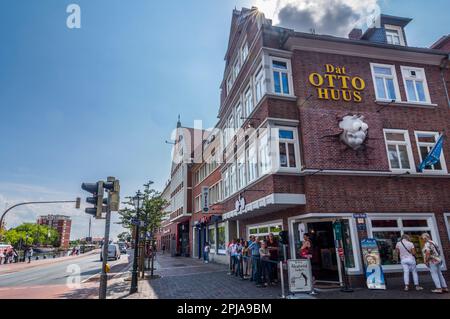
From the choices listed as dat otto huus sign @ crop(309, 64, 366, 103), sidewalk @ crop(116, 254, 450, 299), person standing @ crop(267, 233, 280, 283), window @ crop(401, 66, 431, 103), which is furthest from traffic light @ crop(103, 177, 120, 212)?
window @ crop(401, 66, 431, 103)

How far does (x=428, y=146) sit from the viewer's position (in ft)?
44.9

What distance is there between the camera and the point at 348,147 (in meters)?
12.3

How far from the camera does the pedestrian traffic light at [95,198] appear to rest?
796 cm

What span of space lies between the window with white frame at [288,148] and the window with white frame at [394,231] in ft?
12.7

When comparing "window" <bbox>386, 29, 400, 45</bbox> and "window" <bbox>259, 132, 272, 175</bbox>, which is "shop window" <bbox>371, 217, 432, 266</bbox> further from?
"window" <bbox>386, 29, 400, 45</bbox>

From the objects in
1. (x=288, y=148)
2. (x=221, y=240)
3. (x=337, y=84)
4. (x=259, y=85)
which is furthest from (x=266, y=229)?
(x=221, y=240)

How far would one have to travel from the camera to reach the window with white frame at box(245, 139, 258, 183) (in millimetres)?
13826

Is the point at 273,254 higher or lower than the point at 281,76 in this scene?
lower

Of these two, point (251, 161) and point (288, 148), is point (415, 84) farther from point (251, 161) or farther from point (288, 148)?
point (251, 161)

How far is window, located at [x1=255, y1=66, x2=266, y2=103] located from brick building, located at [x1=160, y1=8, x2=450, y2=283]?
0.05 meters

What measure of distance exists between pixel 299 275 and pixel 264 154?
5.60 meters

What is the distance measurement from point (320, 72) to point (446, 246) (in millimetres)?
9244
